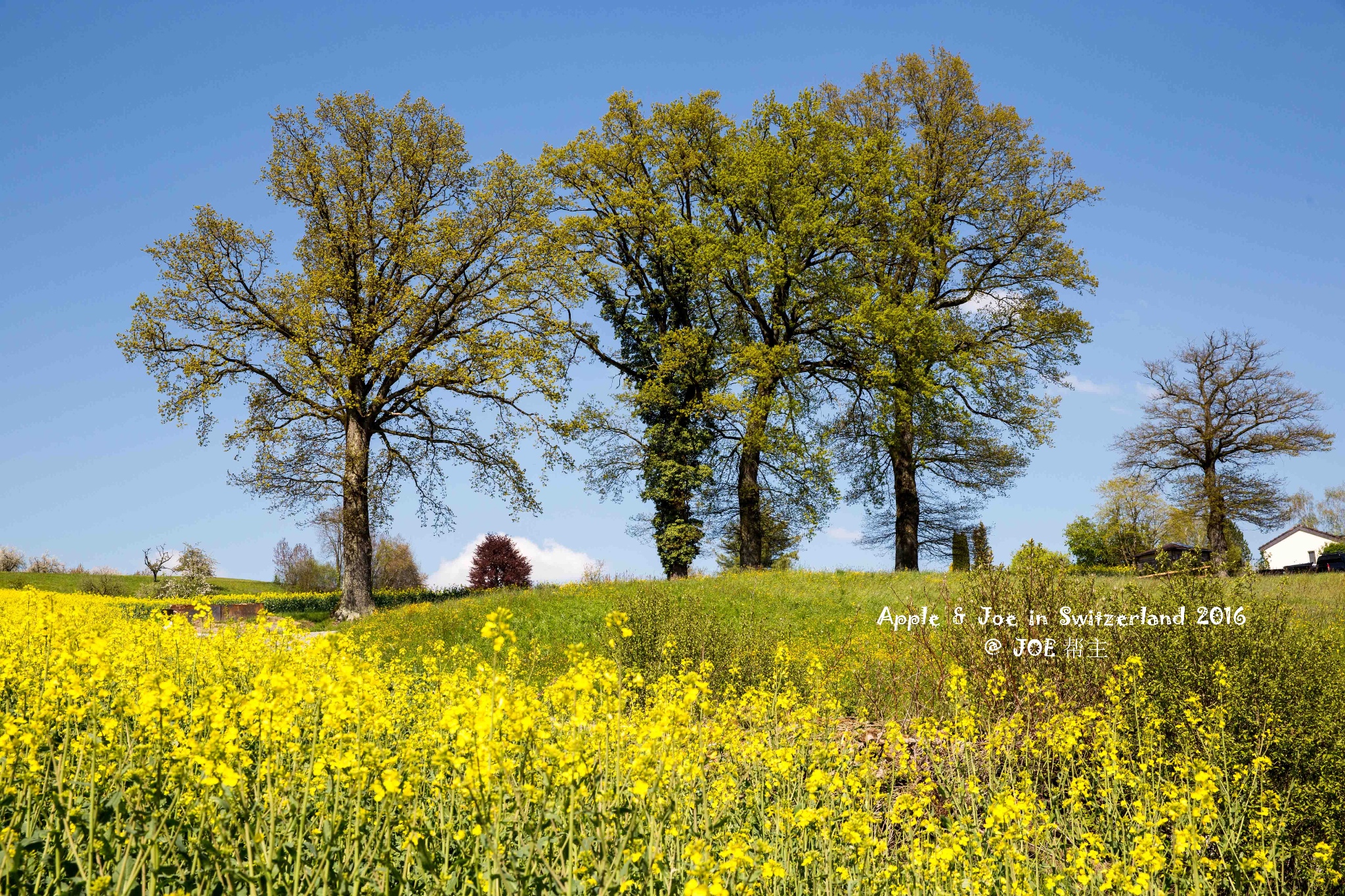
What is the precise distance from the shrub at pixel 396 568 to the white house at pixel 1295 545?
60825mm

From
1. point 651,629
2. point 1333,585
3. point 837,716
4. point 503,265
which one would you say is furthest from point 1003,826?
point 1333,585

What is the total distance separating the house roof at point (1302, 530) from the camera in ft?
190

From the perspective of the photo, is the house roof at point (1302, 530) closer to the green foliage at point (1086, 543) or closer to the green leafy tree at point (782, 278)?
the green foliage at point (1086, 543)

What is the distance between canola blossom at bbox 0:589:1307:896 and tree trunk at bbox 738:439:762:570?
1699cm

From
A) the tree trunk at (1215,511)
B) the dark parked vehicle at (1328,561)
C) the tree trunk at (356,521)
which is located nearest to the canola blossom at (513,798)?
the tree trunk at (356,521)

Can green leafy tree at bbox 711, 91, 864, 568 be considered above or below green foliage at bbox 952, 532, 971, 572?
above

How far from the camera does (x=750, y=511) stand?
23453mm

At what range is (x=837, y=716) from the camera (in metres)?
6.65

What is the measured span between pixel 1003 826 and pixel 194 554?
35.3 metres

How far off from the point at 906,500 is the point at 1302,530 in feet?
182

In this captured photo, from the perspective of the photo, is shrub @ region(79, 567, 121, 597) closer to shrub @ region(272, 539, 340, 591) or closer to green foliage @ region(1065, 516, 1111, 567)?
shrub @ region(272, 539, 340, 591)

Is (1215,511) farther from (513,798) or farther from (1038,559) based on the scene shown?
(513,798)

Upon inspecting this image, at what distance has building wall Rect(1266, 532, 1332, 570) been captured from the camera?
204ft

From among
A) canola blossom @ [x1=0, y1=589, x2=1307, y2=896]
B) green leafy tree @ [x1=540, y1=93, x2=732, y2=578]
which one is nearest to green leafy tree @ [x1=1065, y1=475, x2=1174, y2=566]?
green leafy tree @ [x1=540, y1=93, x2=732, y2=578]
